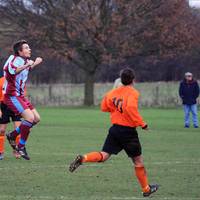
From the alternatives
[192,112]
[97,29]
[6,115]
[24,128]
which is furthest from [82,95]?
[24,128]

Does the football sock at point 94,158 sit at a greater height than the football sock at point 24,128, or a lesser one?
→ lesser

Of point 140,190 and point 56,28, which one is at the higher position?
point 56,28

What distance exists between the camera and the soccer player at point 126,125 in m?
8.86

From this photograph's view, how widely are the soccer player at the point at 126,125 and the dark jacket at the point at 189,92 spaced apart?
14017mm

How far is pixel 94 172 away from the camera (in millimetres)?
11117

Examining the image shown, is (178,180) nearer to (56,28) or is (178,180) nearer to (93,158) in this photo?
(93,158)

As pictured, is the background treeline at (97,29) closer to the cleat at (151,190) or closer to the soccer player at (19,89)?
the soccer player at (19,89)

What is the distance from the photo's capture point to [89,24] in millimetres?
38938

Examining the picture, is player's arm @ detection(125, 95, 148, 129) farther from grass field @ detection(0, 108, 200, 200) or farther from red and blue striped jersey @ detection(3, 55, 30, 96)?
red and blue striped jersey @ detection(3, 55, 30, 96)

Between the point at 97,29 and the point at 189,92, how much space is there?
57.2 ft

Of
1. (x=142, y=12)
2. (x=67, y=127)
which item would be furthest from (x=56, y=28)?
(x=67, y=127)

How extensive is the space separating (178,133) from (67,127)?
3968 millimetres

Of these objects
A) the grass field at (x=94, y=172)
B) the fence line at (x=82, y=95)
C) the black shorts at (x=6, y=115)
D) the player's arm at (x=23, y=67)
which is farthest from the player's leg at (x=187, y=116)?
the fence line at (x=82, y=95)

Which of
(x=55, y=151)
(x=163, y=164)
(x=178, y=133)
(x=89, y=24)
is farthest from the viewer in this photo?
(x=89, y=24)
